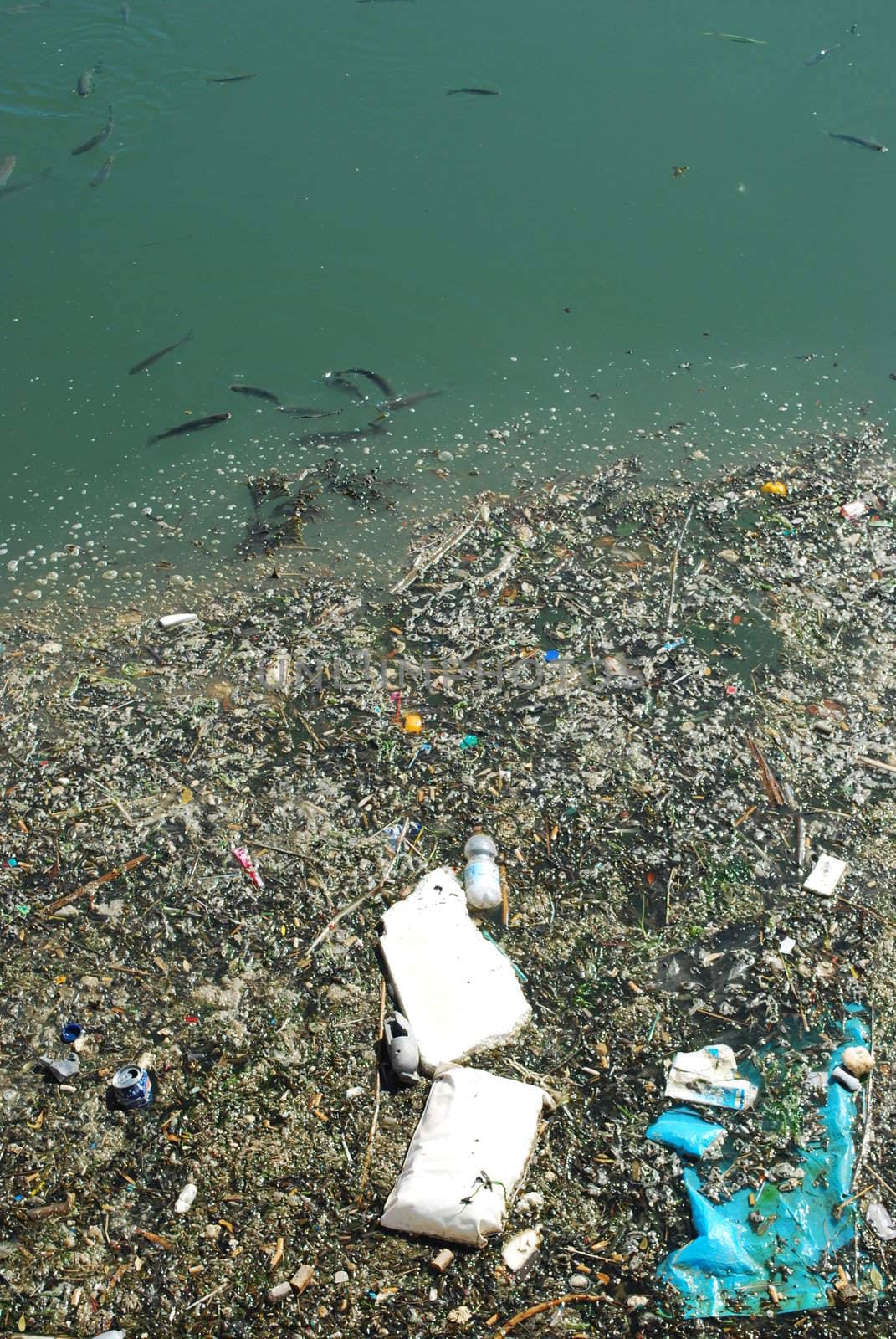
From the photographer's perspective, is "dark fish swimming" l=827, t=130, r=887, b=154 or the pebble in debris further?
"dark fish swimming" l=827, t=130, r=887, b=154

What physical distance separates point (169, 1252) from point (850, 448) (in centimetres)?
495

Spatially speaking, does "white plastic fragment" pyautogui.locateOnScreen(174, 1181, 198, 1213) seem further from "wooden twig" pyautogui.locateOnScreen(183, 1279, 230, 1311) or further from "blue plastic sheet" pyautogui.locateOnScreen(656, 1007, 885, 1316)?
"blue plastic sheet" pyautogui.locateOnScreen(656, 1007, 885, 1316)

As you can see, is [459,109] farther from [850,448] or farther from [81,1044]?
[81,1044]

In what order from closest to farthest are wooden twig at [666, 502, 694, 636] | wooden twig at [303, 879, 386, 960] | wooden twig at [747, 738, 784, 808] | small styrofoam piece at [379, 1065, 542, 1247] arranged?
1. small styrofoam piece at [379, 1065, 542, 1247]
2. wooden twig at [303, 879, 386, 960]
3. wooden twig at [747, 738, 784, 808]
4. wooden twig at [666, 502, 694, 636]

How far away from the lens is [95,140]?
688 cm

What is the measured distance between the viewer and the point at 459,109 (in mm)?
7172

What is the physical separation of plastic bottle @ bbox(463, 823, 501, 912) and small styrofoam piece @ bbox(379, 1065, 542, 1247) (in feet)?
2.10

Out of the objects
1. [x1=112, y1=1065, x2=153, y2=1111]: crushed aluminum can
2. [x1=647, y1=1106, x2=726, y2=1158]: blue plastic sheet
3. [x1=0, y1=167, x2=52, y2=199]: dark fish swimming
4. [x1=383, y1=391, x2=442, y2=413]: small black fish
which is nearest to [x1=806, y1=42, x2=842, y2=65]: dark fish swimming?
[x1=383, y1=391, x2=442, y2=413]: small black fish

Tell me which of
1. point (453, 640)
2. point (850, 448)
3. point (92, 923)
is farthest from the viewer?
point (850, 448)

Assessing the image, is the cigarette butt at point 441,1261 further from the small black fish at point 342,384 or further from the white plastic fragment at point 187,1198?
the small black fish at point 342,384

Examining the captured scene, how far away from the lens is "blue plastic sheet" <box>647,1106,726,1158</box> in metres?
2.97

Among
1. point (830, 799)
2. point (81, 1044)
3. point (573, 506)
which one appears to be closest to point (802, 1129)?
point (830, 799)

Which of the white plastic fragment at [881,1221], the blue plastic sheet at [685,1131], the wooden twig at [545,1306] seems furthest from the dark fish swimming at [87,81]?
the white plastic fragment at [881,1221]

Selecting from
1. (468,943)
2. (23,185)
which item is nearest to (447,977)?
(468,943)
